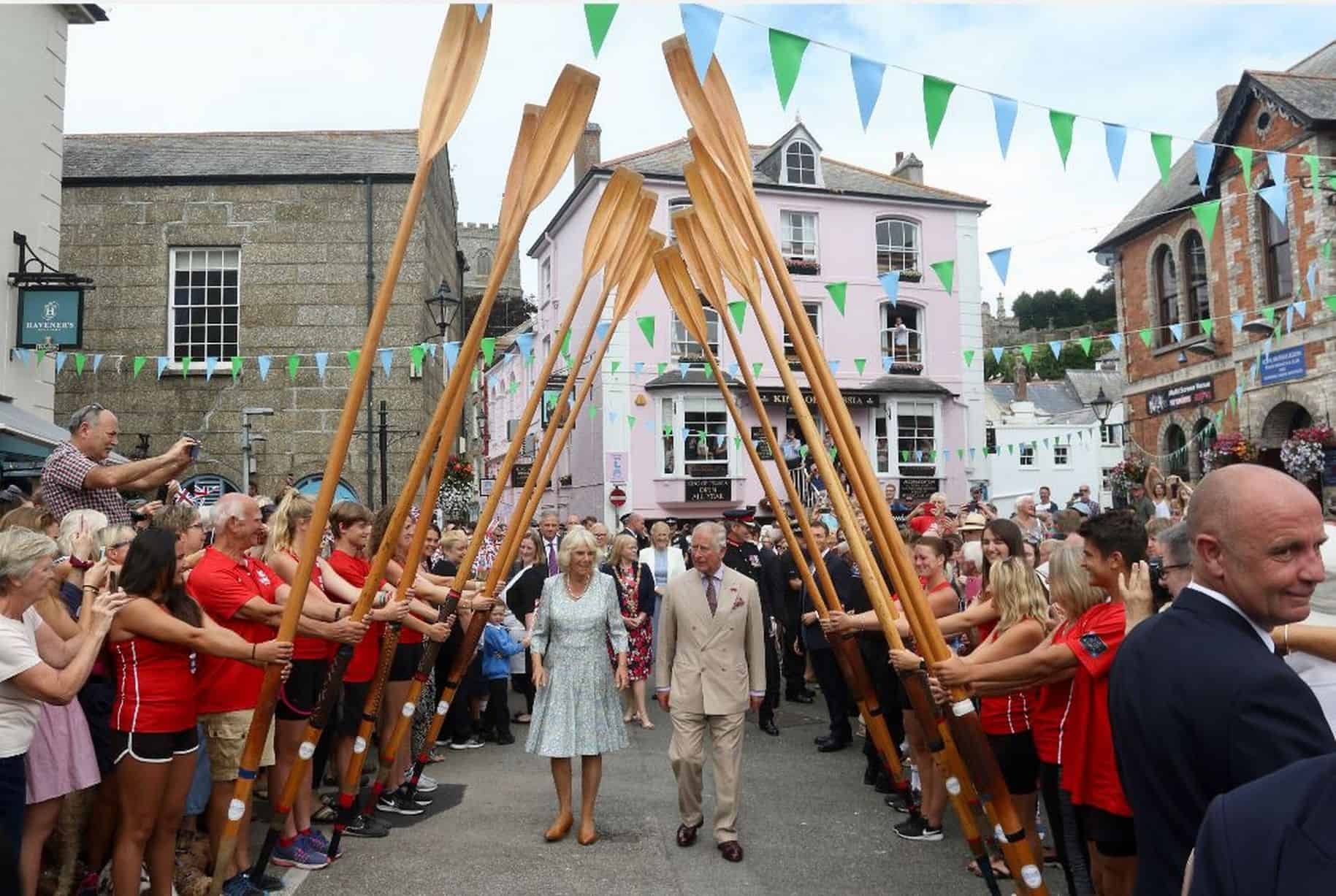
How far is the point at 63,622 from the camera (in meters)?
4.11

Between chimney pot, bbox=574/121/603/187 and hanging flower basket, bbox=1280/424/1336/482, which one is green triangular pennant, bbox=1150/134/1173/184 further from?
chimney pot, bbox=574/121/603/187

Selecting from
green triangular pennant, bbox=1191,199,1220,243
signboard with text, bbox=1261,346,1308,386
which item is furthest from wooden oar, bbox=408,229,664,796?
signboard with text, bbox=1261,346,1308,386

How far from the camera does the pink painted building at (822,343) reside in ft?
88.7

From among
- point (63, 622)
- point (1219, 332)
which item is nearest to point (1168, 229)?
point (1219, 332)

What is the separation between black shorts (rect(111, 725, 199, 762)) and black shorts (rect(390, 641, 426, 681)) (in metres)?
2.38

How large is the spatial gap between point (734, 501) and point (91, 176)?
17.0 m

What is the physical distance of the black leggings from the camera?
192 inches

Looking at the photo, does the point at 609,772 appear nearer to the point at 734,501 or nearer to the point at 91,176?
the point at 91,176

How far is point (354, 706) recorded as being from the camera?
627 centimetres

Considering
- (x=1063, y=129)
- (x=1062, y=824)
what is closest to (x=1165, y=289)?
(x=1063, y=129)

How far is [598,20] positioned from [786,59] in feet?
4.24

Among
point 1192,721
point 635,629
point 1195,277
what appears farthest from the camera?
point 1195,277

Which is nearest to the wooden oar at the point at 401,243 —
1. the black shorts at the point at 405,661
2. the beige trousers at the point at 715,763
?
the black shorts at the point at 405,661

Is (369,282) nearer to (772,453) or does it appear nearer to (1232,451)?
(772,453)
